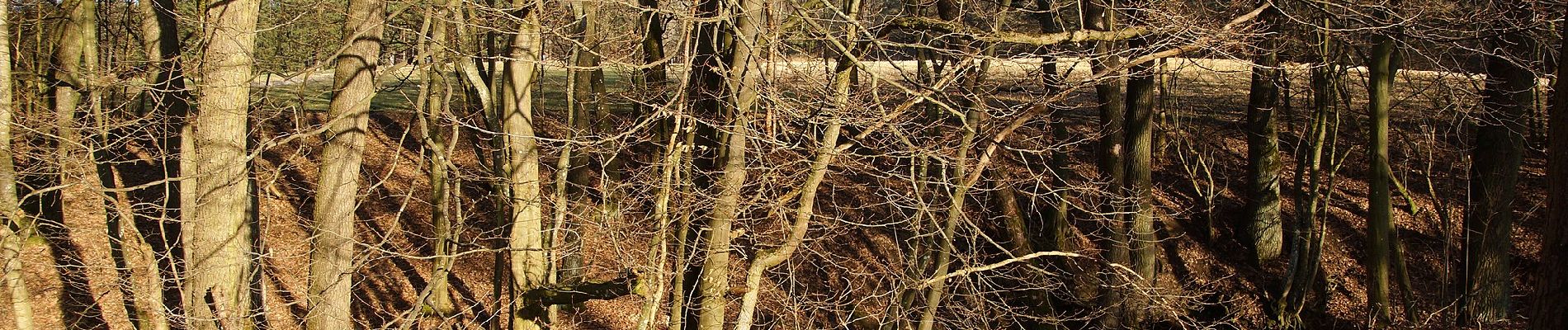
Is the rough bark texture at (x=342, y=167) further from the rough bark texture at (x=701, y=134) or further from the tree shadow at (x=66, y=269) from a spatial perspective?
the tree shadow at (x=66, y=269)

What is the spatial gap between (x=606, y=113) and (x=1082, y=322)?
21.5 feet

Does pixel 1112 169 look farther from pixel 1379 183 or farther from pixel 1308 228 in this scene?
pixel 1308 228

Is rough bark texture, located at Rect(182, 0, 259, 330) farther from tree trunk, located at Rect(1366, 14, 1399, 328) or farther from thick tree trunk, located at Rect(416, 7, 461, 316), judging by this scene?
tree trunk, located at Rect(1366, 14, 1399, 328)

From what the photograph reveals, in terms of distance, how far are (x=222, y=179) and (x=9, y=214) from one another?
1537 millimetres

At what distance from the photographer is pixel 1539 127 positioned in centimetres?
1330

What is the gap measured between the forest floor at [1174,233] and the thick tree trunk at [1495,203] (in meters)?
0.27

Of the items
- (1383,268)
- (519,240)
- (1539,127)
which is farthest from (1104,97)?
(519,240)

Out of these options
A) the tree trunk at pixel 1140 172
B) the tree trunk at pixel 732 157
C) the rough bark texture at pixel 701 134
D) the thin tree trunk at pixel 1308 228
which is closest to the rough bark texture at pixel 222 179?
the rough bark texture at pixel 701 134

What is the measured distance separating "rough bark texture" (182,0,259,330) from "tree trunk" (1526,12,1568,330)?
8.60m

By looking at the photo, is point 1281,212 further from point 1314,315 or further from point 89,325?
point 89,325

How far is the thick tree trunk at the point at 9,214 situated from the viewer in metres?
8.44

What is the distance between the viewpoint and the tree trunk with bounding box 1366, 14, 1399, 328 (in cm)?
1159

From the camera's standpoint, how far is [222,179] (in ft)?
29.3

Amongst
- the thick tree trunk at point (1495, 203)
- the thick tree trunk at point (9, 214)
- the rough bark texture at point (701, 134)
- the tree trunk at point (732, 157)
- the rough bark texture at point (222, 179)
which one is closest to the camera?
the tree trunk at point (732, 157)
